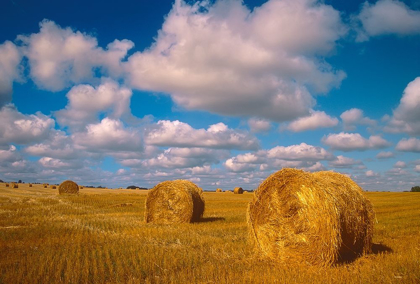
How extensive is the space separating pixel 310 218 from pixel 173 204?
8.79 m

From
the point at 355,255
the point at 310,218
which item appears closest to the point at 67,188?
the point at 310,218

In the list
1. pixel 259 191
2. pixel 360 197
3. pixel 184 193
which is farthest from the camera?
pixel 184 193

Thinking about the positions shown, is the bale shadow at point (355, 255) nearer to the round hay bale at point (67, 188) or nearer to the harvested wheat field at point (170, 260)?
the harvested wheat field at point (170, 260)

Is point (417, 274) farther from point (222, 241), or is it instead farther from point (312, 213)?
point (222, 241)

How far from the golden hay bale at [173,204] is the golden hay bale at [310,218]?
6252 millimetres

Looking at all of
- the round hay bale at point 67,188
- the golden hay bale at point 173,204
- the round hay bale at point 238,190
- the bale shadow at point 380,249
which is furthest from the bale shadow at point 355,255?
the round hay bale at point 238,190

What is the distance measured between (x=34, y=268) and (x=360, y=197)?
25.7 feet

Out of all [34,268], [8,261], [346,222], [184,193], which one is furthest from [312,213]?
[184,193]

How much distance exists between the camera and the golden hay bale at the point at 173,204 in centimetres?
1486

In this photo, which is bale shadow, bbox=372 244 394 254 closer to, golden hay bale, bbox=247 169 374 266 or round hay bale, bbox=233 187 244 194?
golden hay bale, bbox=247 169 374 266

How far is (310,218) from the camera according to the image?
758cm

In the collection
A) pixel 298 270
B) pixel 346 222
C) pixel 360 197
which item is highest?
pixel 360 197

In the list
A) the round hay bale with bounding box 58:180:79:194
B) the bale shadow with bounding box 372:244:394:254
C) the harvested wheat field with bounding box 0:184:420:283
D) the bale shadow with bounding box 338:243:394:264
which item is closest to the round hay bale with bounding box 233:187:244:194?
the round hay bale with bounding box 58:180:79:194

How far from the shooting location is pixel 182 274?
598 centimetres
